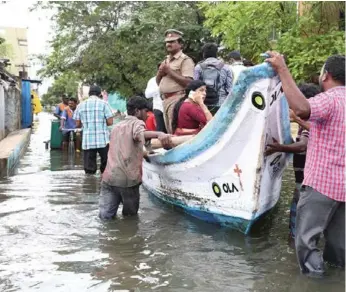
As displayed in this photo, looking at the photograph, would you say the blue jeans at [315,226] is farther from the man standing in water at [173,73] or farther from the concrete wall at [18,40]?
the concrete wall at [18,40]

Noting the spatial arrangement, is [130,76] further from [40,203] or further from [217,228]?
[217,228]

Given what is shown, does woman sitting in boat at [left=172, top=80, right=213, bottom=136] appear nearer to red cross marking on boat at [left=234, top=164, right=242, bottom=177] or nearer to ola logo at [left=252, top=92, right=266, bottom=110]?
red cross marking on boat at [left=234, top=164, right=242, bottom=177]

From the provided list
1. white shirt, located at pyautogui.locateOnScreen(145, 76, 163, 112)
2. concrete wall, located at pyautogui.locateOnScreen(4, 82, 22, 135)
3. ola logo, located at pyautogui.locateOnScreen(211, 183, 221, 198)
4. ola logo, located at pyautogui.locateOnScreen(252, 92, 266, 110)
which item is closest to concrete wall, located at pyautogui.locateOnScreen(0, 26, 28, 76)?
concrete wall, located at pyautogui.locateOnScreen(4, 82, 22, 135)

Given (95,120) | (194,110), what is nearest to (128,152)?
(194,110)

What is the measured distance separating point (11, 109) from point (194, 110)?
42.0ft

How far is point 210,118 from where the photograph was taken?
6.09 m

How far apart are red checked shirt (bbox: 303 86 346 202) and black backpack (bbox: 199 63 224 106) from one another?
2.87 meters

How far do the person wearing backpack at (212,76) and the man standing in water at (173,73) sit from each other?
0.25 meters

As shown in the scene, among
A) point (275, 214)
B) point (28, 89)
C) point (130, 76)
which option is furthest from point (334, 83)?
point (28, 89)

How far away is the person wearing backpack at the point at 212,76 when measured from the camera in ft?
22.1

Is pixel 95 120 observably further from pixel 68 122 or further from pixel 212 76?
pixel 68 122

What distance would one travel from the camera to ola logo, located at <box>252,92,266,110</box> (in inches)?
193

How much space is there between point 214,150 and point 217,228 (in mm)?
935

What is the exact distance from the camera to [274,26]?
45.9 feet
